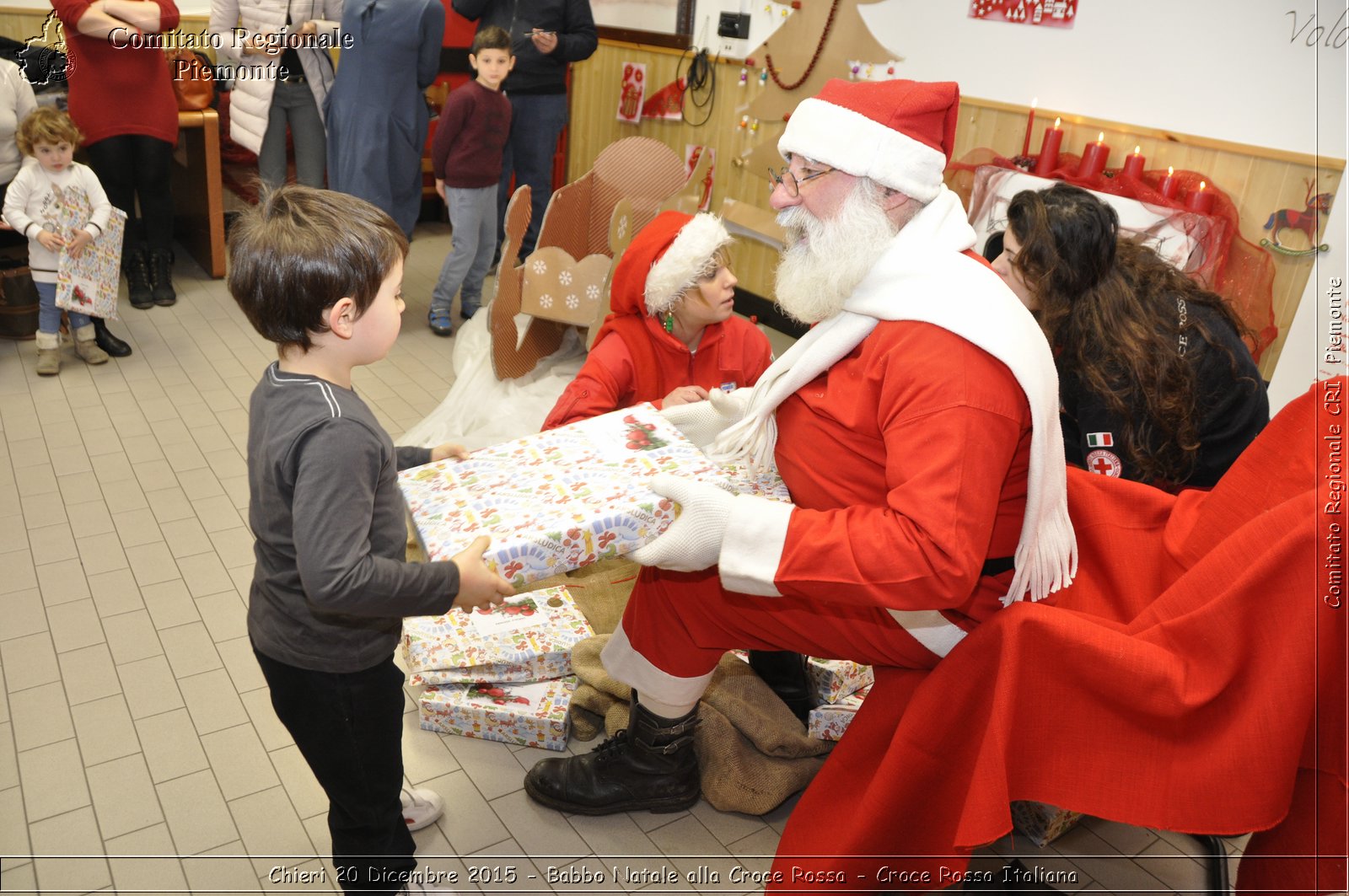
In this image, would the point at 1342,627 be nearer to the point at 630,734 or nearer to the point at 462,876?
the point at 630,734

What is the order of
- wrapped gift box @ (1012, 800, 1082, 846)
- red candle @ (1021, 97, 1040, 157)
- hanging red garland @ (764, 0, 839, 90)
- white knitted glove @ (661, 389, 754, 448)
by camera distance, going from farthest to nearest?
hanging red garland @ (764, 0, 839, 90), red candle @ (1021, 97, 1040, 157), white knitted glove @ (661, 389, 754, 448), wrapped gift box @ (1012, 800, 1082, 846)

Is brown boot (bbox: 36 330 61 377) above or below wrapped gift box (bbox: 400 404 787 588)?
below

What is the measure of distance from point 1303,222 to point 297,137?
462cm

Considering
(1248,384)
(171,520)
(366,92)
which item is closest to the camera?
(1248,384)

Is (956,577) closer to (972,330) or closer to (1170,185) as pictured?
(972,330)

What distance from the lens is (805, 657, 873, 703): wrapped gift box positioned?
252 centimetres

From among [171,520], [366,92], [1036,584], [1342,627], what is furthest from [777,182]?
[366,92]

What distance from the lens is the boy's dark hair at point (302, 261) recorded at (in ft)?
4.75

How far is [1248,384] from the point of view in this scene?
2.42m

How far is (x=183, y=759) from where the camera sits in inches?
87.4

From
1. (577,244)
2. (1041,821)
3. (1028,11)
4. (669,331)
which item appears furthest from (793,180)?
(1028,11)

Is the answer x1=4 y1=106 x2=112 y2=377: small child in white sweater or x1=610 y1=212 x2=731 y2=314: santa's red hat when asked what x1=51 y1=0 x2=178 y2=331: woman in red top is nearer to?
x1=4 y1=106 x2=112 y2=377: small child in white sweater

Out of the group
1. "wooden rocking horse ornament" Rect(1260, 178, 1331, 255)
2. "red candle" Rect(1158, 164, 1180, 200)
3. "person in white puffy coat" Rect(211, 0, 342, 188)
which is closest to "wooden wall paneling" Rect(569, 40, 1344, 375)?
"wooden rocking horse ornament" Rect(1260, 178, 1331, 255)

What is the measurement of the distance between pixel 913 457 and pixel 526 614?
53.0 inches
